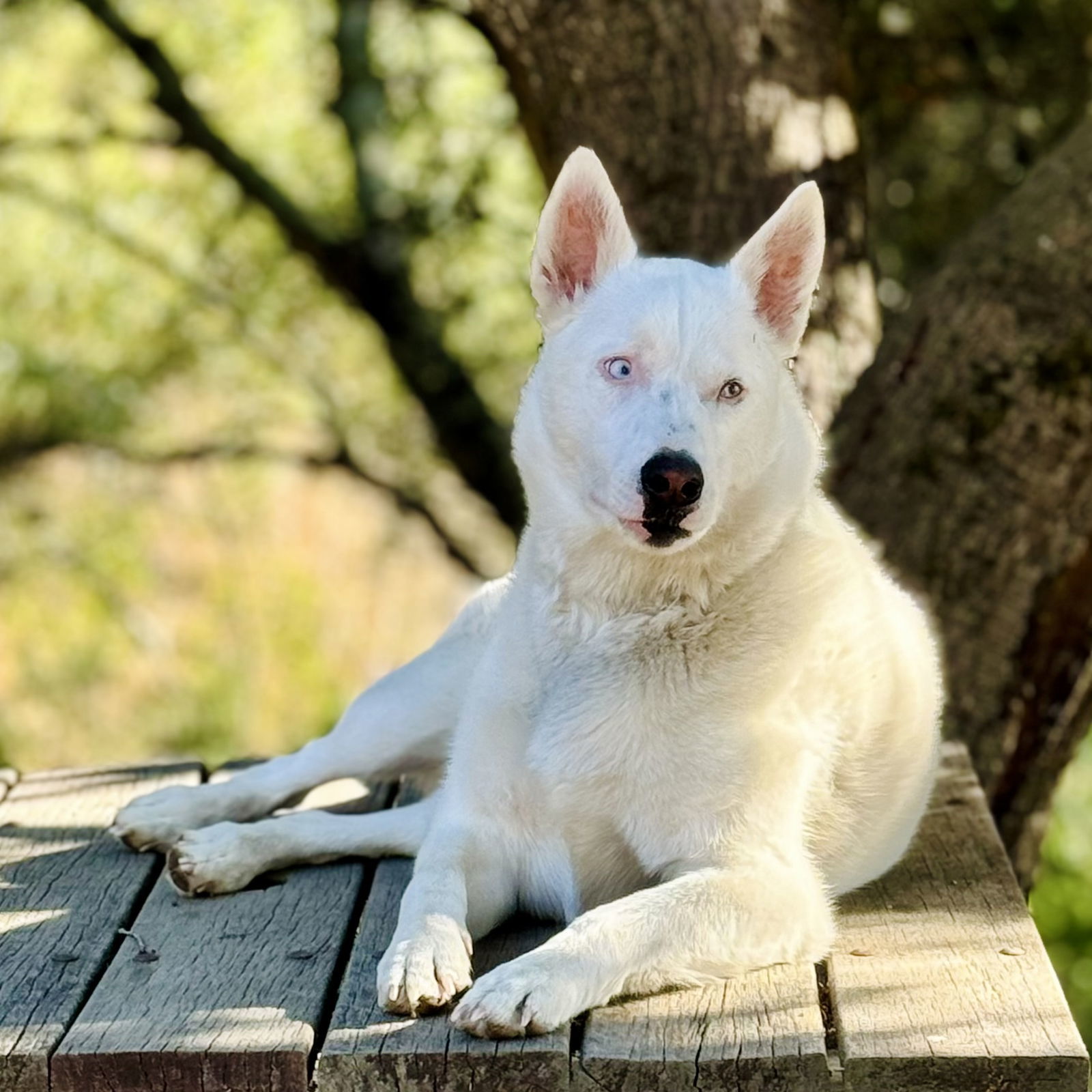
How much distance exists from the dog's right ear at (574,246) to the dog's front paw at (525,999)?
1.27 metres

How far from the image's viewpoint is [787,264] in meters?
3.36

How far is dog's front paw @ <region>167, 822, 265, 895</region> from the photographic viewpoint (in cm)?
346

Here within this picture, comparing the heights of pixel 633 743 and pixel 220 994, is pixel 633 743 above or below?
above

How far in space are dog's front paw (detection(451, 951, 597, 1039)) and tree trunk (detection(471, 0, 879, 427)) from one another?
3.07 meters

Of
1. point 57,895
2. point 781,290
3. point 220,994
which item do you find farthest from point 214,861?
point 781,290

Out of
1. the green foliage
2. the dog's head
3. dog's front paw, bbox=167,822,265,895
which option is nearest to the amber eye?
the dog's head

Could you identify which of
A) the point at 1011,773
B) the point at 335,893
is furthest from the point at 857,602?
the point at 1011,773

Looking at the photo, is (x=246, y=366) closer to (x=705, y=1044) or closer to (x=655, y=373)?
(x=655, y=373)

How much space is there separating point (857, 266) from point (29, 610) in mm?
5176

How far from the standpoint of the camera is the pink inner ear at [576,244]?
3.35 m

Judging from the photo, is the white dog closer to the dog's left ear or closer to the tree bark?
the dog's left ear

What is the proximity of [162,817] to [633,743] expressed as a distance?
4.13 feet

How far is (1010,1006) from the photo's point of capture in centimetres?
288

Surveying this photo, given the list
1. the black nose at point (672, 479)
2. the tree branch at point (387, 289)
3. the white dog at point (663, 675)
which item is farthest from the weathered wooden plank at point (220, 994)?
the tree branch at point (387, 289)
